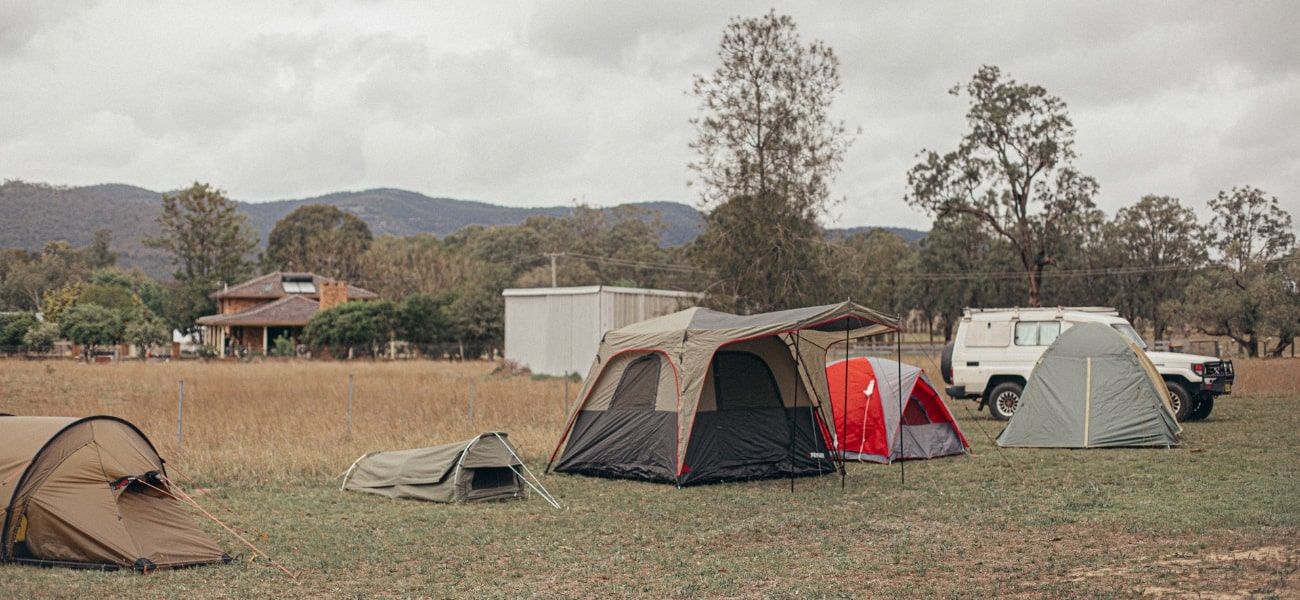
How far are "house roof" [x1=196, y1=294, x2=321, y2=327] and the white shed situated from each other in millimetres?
23193

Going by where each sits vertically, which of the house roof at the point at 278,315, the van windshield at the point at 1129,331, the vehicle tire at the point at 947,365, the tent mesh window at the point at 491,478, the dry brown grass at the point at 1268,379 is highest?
the house roof at the point at 278,315

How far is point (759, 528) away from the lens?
1018cm

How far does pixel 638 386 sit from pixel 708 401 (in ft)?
2.97

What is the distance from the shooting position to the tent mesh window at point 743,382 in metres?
13.3

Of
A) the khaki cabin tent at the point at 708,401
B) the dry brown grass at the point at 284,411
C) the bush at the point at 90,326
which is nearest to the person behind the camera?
the khaki cabin tent at the point at 708,401

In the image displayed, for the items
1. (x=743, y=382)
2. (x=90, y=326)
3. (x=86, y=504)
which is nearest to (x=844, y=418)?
(x=743, y=382)

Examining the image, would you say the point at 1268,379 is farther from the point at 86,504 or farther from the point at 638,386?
the point at 86,504

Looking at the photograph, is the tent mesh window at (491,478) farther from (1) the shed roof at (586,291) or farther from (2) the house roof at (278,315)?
(2) the house roof at (278,315)

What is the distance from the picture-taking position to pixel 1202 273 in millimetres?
58375

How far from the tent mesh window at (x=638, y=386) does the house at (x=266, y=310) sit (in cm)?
4279

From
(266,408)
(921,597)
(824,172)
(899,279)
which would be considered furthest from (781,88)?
(899,279)

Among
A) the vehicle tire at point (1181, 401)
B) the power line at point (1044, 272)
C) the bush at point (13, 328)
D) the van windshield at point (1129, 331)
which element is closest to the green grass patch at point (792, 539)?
the van windshield at point (1129, 331)

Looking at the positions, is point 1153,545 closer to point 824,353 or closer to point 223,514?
point 824,353

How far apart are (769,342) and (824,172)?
18.1m
